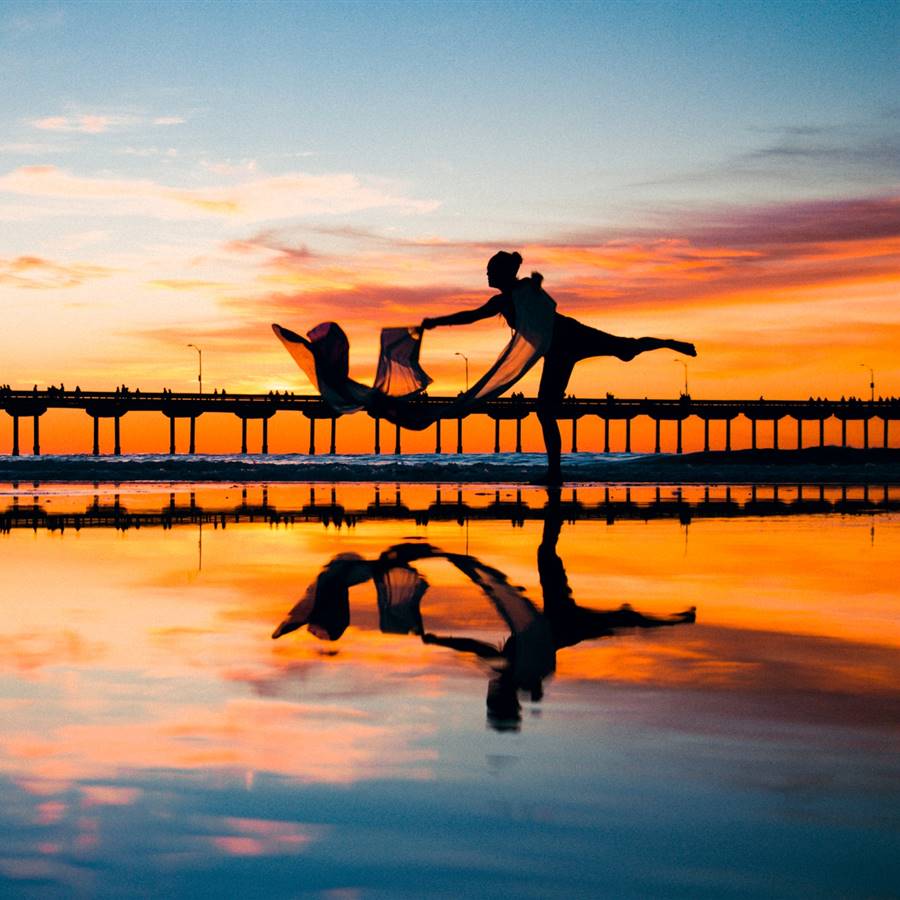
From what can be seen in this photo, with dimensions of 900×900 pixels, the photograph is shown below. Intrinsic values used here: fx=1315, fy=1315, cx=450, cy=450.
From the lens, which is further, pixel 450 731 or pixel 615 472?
pixel 615 472

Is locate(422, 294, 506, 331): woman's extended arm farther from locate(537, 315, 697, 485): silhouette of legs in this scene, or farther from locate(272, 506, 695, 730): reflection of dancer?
locate(272, 506, 695, 730): reflection of dancer

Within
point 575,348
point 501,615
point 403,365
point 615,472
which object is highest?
point 575,348

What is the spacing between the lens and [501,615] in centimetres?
813

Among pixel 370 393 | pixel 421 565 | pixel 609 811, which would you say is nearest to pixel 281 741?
pixel 609 811

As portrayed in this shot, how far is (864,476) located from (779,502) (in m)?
15.1

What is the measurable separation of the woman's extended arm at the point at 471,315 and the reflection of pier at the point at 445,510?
2724 millimetres

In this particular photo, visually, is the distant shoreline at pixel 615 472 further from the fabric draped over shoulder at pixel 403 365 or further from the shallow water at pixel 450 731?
the shallow water at pixel 450 731

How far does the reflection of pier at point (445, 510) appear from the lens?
17.7m

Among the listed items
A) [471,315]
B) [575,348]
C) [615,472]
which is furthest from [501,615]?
[615,472]

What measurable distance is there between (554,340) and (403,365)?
3009mm

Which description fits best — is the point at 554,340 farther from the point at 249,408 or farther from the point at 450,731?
the point at 249,408

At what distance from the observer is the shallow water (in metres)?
3.49

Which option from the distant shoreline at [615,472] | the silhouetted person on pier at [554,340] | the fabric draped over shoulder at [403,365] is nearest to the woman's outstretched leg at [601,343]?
the silhouetted person on pier at [554,340]

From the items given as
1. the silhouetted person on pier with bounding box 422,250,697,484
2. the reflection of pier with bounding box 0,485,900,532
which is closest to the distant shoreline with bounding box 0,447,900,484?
the reflection of pier with bounding box 0,485,900,532
